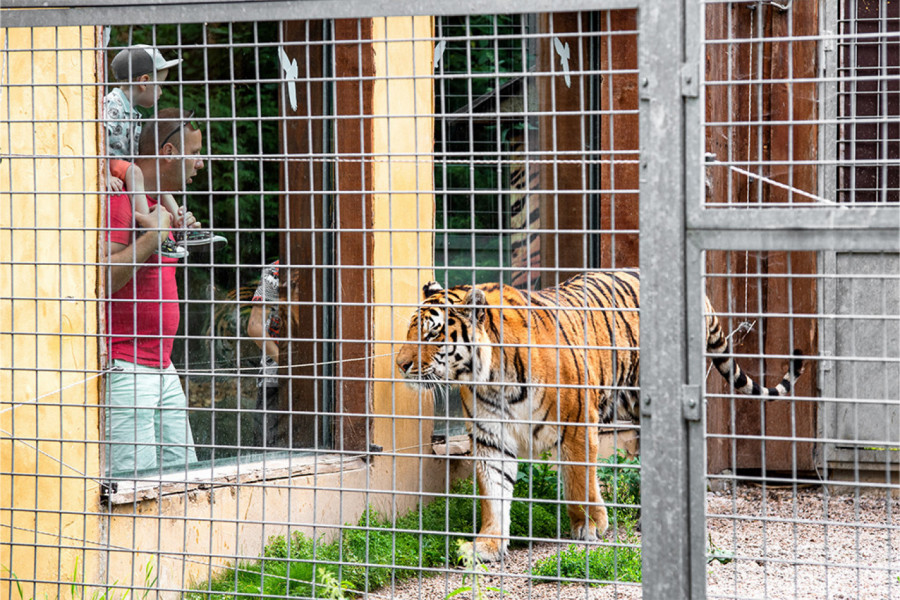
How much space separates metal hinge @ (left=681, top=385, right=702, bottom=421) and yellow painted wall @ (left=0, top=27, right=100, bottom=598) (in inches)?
81.6

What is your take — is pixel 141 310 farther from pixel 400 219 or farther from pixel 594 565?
pixel 594 565

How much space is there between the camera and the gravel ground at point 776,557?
407 centimetres

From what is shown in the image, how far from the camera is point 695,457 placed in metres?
2.27

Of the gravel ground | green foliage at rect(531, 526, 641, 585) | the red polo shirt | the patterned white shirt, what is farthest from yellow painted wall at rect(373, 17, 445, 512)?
the patterned white shirt

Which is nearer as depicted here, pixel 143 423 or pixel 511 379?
pixel 143 423

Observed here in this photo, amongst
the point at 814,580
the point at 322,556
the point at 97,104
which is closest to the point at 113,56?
the point at 97,104

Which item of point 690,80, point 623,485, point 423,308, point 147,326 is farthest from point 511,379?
point 690,80

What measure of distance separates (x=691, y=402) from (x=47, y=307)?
7.70 ft

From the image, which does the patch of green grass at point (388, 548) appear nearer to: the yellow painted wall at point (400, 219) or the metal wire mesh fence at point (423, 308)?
the metal wire mesh fence at point (423, 308)

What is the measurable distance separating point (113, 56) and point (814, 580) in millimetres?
3856

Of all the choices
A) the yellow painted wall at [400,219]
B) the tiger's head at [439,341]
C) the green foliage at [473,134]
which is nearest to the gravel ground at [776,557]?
the yellow painted wall at [400,219]

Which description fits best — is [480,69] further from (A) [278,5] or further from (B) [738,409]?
(A) [278,5]

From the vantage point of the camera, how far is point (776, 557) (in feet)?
13.9

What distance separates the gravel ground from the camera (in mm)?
4066
